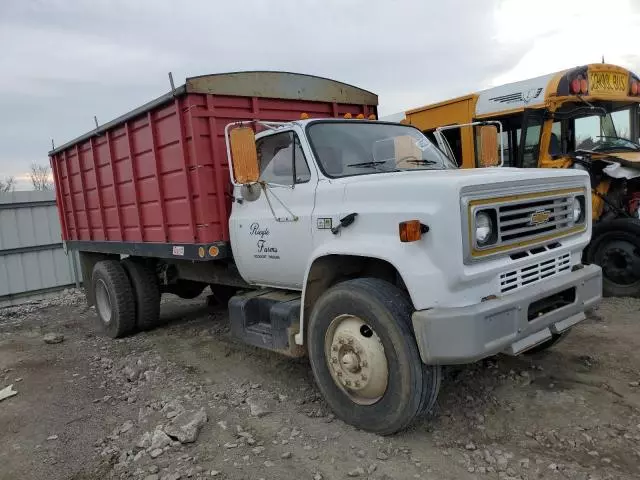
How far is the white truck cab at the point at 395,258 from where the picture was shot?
294 cm

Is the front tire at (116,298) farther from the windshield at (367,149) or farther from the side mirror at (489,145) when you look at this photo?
the side mirror at (489,145)

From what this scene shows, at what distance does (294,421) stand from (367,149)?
2.12 m

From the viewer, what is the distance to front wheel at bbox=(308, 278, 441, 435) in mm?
3094

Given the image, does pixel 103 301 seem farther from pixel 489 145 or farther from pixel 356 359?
pixel 489 145

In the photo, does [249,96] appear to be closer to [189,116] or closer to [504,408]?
[189,116]

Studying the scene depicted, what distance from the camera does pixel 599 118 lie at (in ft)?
22.6

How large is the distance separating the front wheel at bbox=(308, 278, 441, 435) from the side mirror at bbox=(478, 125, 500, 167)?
6.92ft

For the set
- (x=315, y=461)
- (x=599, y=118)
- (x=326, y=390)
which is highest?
(x=599, y=118)

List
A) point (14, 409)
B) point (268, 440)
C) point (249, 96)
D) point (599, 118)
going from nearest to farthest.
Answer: point (268, 440) → point (14, 409) → point (249, 96) → point (599, 118)

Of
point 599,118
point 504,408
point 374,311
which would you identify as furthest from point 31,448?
point 599,118

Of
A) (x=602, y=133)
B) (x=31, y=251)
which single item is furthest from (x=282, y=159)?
(x=31, y=251)

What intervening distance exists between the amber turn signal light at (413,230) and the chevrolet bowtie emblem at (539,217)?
82 centimetres

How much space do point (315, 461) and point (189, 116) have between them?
3038mm

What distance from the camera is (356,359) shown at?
337 centimetres
